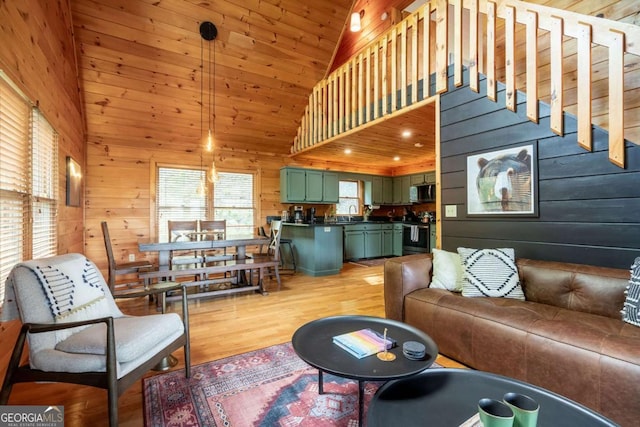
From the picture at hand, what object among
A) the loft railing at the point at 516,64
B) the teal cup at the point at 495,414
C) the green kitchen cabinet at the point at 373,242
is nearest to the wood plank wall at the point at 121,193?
the loft railing at the point at 516,64

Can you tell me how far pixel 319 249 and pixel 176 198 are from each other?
9.09 feet

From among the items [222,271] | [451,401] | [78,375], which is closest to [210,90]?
[222,271]

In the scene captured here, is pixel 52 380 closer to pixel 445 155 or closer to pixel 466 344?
pixel 466 344

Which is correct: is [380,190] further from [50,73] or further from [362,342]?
[50,73]

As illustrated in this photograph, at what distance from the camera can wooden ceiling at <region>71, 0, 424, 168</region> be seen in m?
3.67

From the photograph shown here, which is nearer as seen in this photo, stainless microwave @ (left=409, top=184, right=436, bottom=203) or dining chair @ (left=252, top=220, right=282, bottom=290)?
dining chair @ (left=252, top=220, right=282, bottom=290)

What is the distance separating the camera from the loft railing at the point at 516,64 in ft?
6.75

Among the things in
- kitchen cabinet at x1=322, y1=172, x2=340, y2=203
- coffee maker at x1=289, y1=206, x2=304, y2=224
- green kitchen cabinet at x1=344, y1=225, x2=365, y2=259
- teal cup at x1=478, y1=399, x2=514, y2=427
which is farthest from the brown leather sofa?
kitchen cabinet at x1=322, y1=172, x2=340, y2=203

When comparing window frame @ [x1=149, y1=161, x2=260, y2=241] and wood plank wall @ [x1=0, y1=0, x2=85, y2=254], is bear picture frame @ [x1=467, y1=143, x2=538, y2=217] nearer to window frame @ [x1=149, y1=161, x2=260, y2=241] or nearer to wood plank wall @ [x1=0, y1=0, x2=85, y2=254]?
wood plank wall @ [x1=0, y1=0, x2=85, y2=254]

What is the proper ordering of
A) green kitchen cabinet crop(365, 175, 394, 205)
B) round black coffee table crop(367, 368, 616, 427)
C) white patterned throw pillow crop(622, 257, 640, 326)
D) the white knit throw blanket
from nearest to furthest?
round black coffee table crop(367, 368, 616, 427) < the white knit throw blanket < white patterned throw pillow crop(622, 257, 640, 326) < green kitchen cabinet crop(365, 175, 394, 205)

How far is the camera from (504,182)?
8.89 feet

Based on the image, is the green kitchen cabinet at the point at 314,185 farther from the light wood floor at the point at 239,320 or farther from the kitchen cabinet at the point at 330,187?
the light wood floor at the point at 239,320

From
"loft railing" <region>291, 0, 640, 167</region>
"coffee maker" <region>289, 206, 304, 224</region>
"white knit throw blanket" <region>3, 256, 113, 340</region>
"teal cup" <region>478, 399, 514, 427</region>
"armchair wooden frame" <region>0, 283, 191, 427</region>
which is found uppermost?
"loft railing" <region>291, 0, 640, 167</region>

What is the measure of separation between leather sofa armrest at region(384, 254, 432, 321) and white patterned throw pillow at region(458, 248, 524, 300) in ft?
1.10
